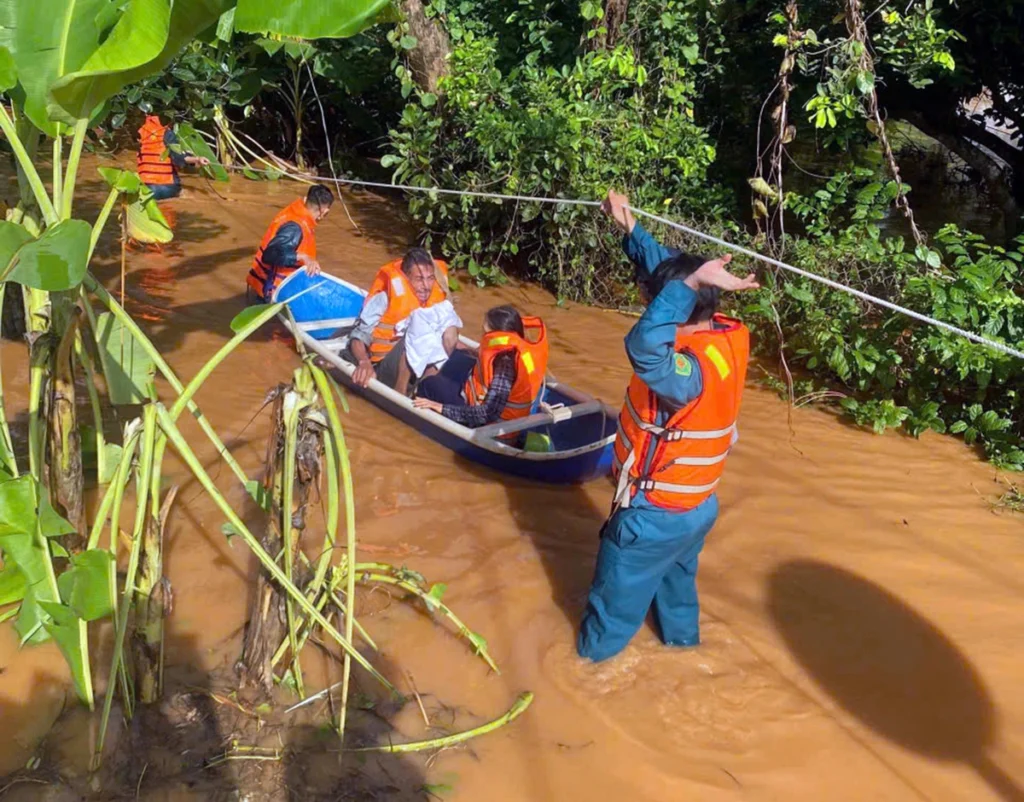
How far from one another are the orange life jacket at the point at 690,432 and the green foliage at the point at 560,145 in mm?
4674

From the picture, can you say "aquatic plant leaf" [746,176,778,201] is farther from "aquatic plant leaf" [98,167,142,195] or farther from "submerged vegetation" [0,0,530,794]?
"aquatic plant leaf" [98,167,142,195]

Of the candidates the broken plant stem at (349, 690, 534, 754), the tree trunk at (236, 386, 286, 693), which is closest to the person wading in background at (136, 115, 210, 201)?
the tree trunk at (236, 386, 286, 693)

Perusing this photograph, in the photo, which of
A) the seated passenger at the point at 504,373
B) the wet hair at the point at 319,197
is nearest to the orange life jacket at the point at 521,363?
the seated passenger at the point at 504,373

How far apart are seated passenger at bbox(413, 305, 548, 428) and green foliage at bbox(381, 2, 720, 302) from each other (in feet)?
9.12

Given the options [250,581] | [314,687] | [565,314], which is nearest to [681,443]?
[314,687]

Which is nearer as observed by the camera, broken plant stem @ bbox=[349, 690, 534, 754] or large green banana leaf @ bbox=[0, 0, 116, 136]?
large green banana leaf @ bbox=[0, 0, 116, 136]

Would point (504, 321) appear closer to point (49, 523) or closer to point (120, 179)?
point (120, 179)

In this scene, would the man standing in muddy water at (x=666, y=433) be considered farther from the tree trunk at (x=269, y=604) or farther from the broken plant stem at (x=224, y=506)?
the tree trunk at (x=269, y=604)

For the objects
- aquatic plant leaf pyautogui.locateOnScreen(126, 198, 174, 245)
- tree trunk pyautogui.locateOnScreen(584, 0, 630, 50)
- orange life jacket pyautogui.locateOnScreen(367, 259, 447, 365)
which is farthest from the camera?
tree trunk pyautogui.locateOnScreen(584, 0, 630, 50)

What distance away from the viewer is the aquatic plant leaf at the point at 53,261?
228 cm

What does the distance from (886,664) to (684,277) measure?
2.11m

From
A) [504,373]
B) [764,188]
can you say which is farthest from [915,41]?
[504,373]

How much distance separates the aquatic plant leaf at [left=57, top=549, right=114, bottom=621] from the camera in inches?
99.0

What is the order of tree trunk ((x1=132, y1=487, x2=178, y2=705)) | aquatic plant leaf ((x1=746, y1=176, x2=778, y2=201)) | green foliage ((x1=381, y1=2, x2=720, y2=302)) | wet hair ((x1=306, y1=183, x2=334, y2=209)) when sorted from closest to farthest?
tree trunk ((x1=132, y1=487, x2=178, y2=705)), wet hair ((x1=306, y1=183, x2=334, y2=209)), aquatic plant leaf ((x1=746, y1=176, x2=778, y2=201)), green foliage ((x1=381, y1=2, x2=720, y2=302))
